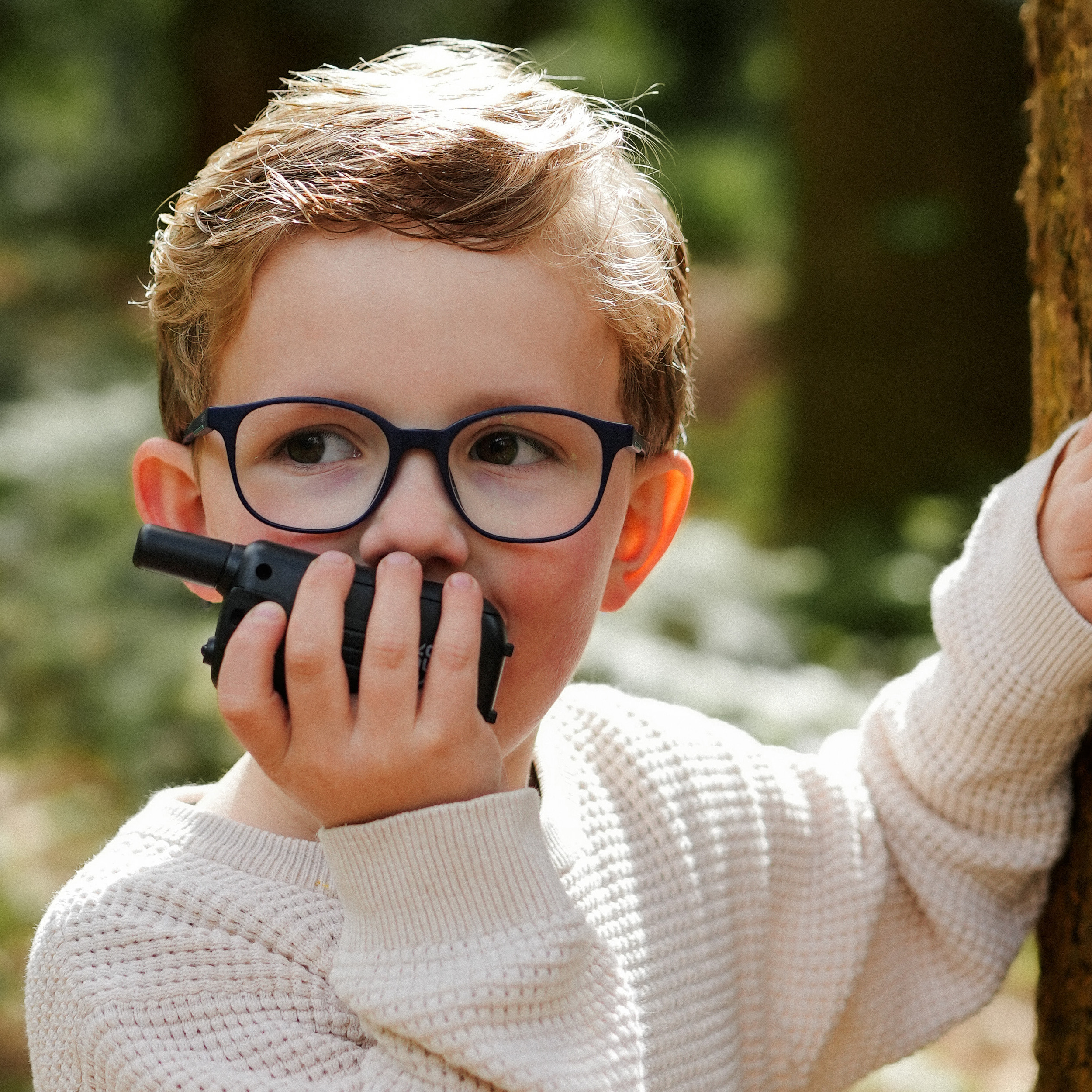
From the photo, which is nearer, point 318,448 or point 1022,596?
point 318,448

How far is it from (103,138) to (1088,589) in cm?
1614

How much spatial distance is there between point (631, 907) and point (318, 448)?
30.5 inches

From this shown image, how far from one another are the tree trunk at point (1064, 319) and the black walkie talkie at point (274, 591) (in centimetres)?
96

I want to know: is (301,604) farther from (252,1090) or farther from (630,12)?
(630,12)

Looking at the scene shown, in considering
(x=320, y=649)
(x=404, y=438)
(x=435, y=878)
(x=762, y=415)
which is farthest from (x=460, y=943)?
(x=762, y=415)

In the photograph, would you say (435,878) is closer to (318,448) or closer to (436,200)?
(318,448)

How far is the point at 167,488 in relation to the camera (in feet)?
5.62

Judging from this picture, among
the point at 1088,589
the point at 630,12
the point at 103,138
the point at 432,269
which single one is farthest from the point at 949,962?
the point at 630,12

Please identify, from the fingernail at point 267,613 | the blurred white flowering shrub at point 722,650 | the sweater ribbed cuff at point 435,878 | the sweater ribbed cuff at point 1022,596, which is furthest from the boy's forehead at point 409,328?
the blurred white flowering shrub at point 722,650

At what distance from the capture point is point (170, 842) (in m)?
1.57

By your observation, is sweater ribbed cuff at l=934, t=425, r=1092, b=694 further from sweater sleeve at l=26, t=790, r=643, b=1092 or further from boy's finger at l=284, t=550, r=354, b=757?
boy's finger at l=284, t=550, r=354, b=757

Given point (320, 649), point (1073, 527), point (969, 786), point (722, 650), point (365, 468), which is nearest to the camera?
point (320, 649)

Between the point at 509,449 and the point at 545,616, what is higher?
the point at 509,449

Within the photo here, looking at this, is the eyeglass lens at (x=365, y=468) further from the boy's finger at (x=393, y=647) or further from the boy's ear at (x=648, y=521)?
the boy's ear at (x=648, y=521)
